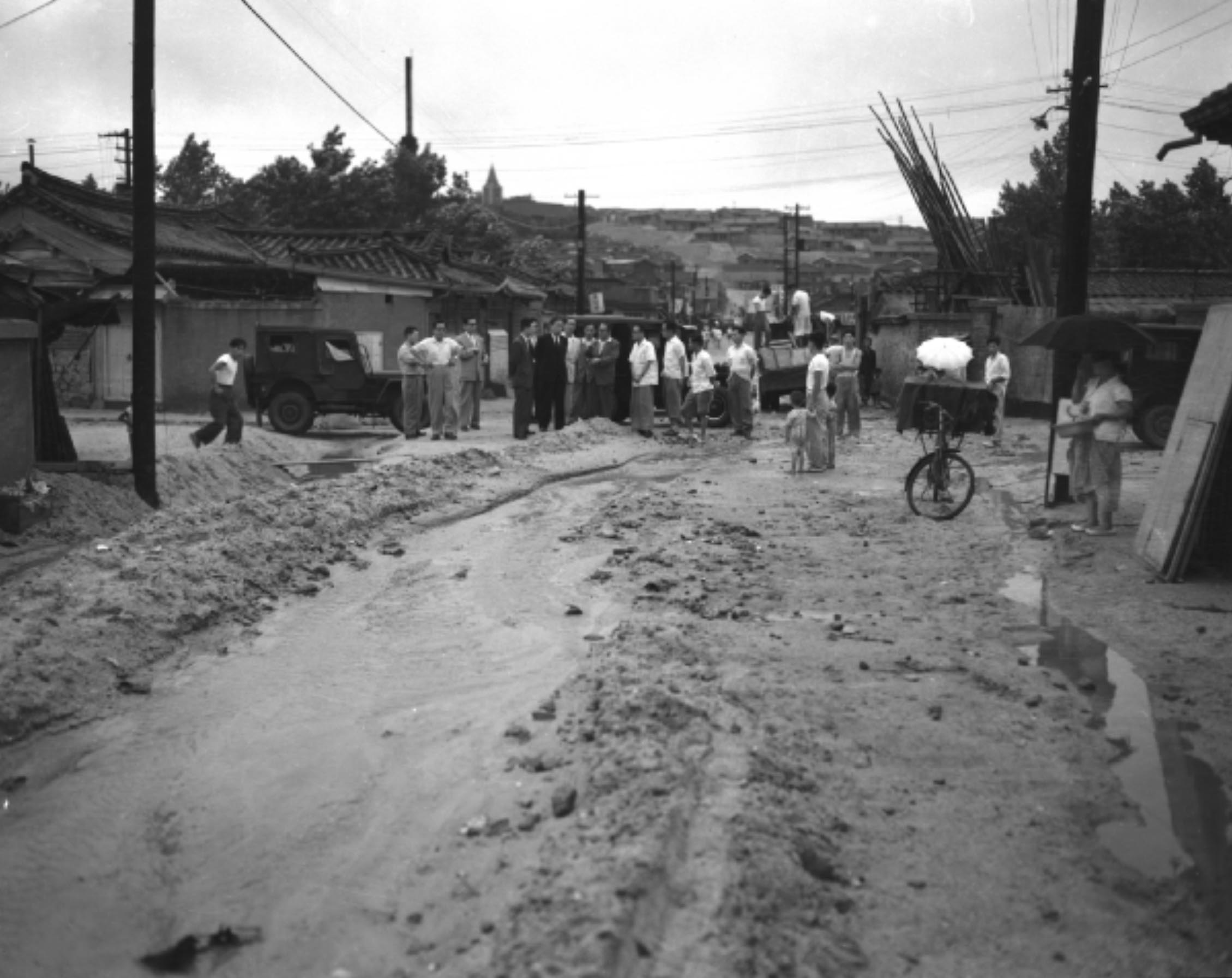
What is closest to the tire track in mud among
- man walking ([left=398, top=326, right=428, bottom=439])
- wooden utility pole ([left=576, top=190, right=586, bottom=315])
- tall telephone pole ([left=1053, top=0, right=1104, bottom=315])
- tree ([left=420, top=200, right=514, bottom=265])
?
tall telephone pole ([left=1053, top=0, right=1104, bottom=315])

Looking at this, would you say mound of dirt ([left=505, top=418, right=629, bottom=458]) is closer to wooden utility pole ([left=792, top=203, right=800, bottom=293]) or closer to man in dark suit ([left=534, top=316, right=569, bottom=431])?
man in dark suit ([left=534, top=316, right=569, bottom=431])

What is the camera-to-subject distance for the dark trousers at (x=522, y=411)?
2322 centimetres


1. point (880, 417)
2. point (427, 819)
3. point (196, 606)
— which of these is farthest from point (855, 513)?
point (880, 417)

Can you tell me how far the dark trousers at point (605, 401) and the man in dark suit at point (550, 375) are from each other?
2.45 feet

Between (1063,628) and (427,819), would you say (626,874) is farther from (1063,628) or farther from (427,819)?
(1063,628)

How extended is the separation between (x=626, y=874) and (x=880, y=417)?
91.7 ft

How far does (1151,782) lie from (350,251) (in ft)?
99.1

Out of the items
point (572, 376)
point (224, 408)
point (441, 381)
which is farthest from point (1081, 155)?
point (572, 376)

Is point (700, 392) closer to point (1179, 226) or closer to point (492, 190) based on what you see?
point (1179, 226)

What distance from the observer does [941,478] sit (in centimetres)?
1430

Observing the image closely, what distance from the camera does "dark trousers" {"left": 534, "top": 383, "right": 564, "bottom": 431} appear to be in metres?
24.5

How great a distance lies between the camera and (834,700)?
24.6 ft

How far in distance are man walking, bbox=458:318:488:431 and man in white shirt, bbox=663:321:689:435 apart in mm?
3188

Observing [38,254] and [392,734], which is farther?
[38,254]
